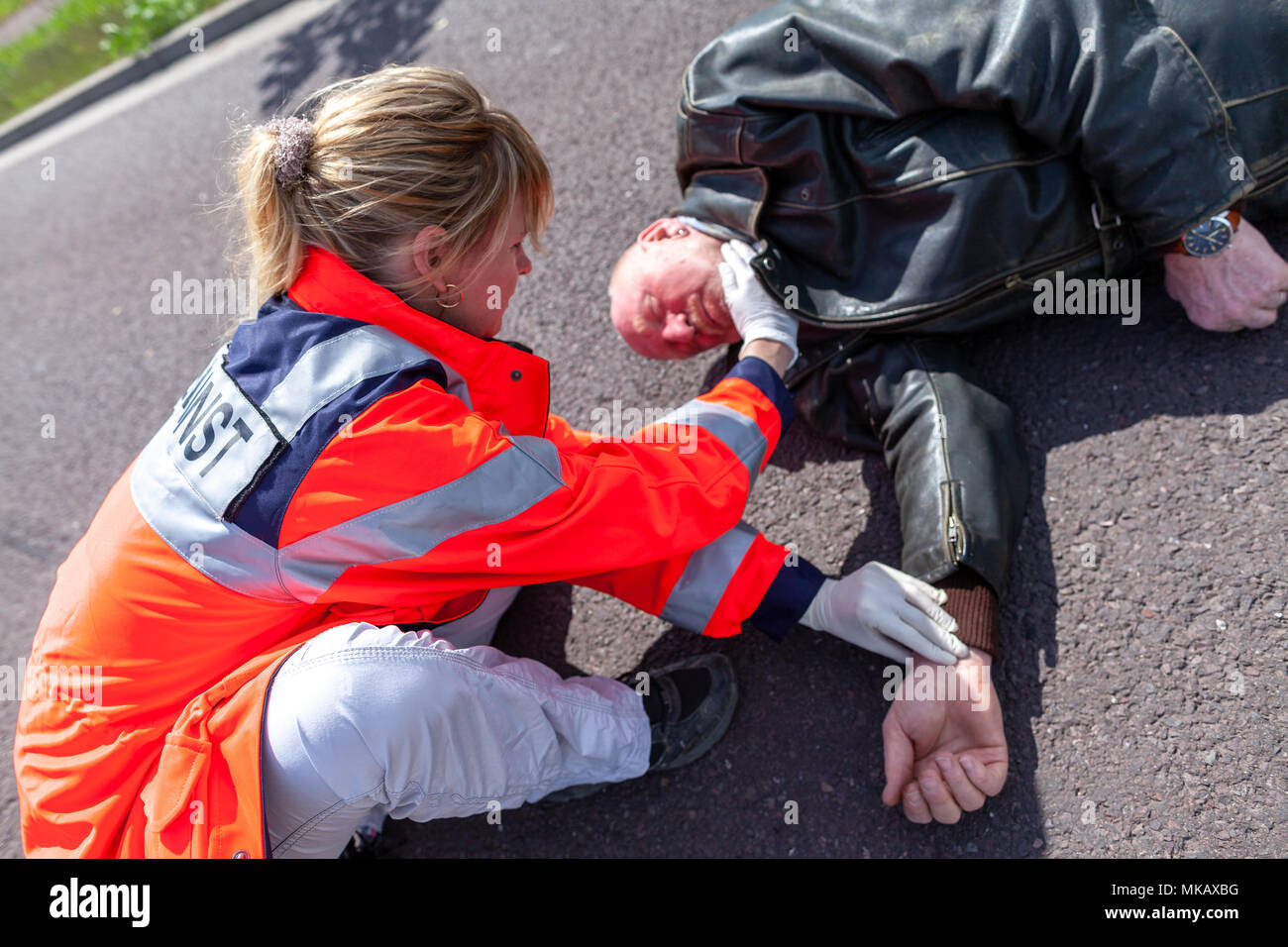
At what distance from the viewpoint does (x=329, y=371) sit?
5.34ft

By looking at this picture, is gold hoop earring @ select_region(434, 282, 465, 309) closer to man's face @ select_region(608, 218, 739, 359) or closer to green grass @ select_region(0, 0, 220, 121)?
man's face @ select_region(608, 218, 739, 359)

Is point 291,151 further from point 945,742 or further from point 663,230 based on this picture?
point 945,742

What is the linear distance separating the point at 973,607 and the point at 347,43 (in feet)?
14.2

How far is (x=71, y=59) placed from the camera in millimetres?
6562

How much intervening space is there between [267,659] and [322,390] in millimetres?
520

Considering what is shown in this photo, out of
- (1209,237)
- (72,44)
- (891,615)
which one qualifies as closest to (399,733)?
(891,615)

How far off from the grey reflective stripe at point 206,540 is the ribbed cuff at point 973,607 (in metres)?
1.35

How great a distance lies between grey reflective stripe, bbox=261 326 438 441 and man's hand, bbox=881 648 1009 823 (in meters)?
1.21

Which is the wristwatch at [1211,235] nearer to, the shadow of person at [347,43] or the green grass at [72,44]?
the shadow of person at [347,43]

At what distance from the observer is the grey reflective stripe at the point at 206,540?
1630 millimetres

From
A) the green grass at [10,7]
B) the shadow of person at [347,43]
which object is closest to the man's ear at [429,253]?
the shadow of person at [347,43]

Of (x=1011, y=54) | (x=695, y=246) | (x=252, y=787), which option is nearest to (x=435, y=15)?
(x=695, y=246)

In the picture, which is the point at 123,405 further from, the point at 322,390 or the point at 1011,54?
the point at 1011,54

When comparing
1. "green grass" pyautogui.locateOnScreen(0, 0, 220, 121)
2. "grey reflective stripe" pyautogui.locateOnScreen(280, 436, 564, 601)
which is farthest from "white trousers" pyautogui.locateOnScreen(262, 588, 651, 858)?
"green grass" pyautogui.locateOnScreen(0, 0, 220, 121)
